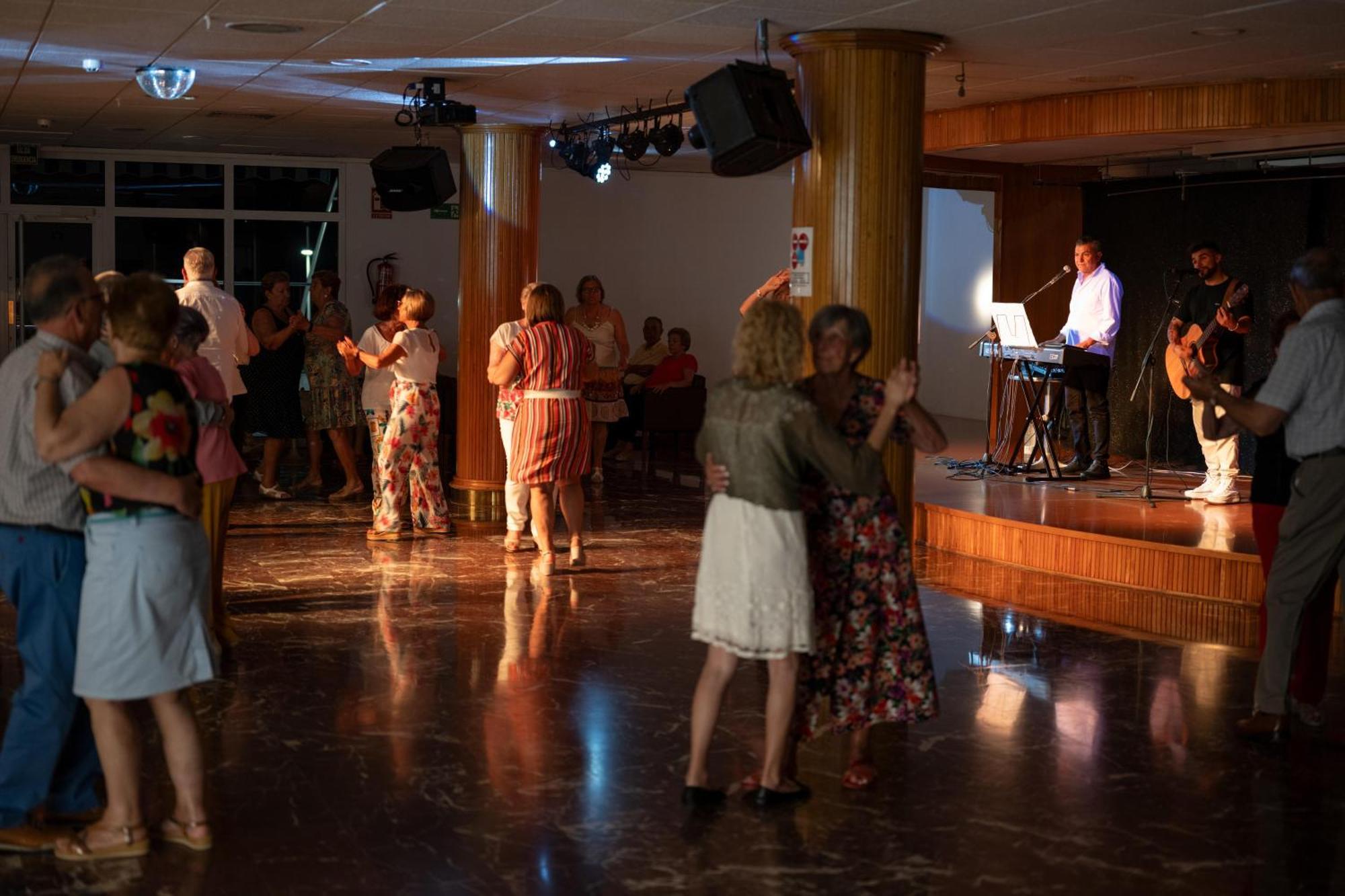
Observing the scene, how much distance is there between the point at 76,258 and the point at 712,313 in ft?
42.2

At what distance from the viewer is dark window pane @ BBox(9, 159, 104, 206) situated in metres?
13.9

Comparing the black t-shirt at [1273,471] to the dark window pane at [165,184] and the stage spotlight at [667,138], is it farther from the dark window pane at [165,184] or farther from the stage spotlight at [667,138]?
the dark window pane at [165,184]

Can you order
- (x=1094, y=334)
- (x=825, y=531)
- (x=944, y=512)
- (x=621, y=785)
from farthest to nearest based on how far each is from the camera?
(x=1094, y=334)
(x=944, y=512)
(x=621, y=785)
(x=825, y=531)

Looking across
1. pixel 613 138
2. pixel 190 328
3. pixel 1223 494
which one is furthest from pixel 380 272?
pixel 190 328

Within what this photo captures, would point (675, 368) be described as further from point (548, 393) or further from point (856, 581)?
point (856, 581)

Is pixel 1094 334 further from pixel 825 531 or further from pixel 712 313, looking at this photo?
pixel 712 313

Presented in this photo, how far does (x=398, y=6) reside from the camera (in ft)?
20.5

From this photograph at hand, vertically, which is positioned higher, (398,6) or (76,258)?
(398,6)

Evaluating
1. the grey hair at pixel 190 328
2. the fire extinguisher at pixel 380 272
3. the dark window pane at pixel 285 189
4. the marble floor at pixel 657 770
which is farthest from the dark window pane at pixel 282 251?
the grey hair at pixel 190 328

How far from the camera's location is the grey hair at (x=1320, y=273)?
467cm

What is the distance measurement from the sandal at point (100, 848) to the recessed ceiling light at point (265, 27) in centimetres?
412

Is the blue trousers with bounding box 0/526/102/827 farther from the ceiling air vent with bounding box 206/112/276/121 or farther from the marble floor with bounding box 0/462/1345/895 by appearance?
the ceiling air vent with bounding box 206/112/276/121

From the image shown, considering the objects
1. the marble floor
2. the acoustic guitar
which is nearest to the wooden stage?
the marble floor

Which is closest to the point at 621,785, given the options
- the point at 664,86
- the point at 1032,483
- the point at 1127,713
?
the point at 1127,713
